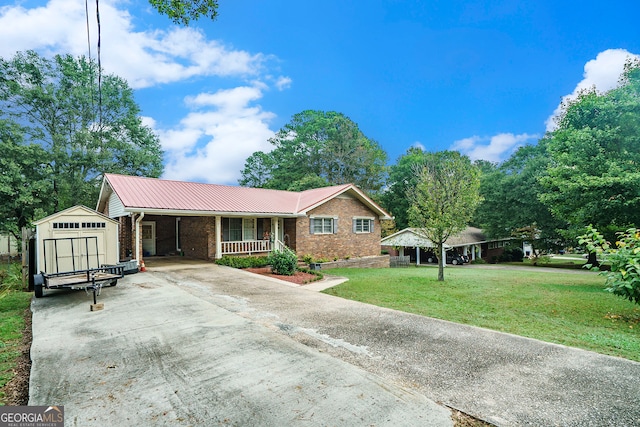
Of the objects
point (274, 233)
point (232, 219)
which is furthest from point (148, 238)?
point (274, 233)

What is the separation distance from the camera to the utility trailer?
7.41m

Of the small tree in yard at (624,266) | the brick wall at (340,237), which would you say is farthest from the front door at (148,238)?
the small tree in yard at (624,266)

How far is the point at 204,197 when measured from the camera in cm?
1627

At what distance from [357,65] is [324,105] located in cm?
2115

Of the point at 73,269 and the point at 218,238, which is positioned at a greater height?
the point at 218,238

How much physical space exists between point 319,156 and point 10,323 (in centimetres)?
3810

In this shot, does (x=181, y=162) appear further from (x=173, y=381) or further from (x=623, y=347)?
(x=623, y=347)

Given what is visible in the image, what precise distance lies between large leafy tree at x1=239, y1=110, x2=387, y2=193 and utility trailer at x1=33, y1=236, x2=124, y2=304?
2948cm

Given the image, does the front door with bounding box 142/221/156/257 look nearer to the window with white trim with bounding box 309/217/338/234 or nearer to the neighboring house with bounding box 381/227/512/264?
the window with white trim with bounding box 309/217/338/234

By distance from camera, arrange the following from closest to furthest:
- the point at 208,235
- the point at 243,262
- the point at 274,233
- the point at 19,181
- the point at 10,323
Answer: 1. the point at 10,323
2. the point at 243,262
3. the point at 208,235
4. the point at 274,233
5. the point at 19,181

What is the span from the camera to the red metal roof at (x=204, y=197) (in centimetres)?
1360

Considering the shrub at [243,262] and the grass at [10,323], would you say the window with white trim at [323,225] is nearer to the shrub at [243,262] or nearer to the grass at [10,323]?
the shrub at [243,262]

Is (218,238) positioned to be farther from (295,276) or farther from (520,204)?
(520,204)

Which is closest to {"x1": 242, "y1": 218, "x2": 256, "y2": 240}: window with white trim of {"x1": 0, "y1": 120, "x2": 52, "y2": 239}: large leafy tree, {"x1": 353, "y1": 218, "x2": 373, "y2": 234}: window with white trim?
{"x1": 353, "y1": 218, "x2": 373, "y2": 234}: window with white trim
